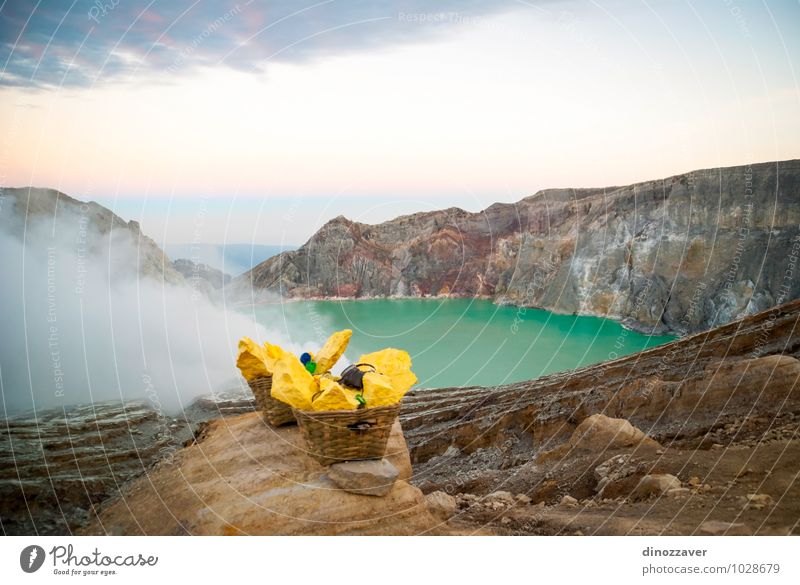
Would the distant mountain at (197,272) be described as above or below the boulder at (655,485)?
above

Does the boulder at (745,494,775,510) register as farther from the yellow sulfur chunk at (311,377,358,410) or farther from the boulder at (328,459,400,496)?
the yellow sulfur chunk at (311,377,358,410)

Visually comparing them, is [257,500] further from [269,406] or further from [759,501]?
[759,501]

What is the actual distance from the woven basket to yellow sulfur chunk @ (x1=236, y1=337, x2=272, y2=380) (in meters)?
0.96

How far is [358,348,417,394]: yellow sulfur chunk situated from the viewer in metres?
3.27

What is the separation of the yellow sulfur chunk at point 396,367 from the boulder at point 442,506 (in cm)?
56

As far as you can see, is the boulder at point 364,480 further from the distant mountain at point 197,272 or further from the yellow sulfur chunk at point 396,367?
the distant mountain at point 197,272

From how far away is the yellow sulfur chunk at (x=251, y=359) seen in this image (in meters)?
3.95

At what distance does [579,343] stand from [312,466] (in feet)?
39.9

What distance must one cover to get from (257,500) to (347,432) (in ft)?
1.73

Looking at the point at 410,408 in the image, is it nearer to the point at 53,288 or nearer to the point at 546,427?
the point at 546,427

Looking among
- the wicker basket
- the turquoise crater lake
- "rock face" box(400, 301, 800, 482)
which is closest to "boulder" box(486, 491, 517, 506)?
"rock face" box(400, 301, 800, 482)

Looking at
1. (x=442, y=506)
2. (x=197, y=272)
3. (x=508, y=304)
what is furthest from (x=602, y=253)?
(x=442, y=506)

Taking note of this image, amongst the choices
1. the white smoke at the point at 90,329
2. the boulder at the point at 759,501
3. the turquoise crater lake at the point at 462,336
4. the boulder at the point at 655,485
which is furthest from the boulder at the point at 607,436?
the turquoise crater lake at the point at 462,336

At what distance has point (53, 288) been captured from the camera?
16.6ft
